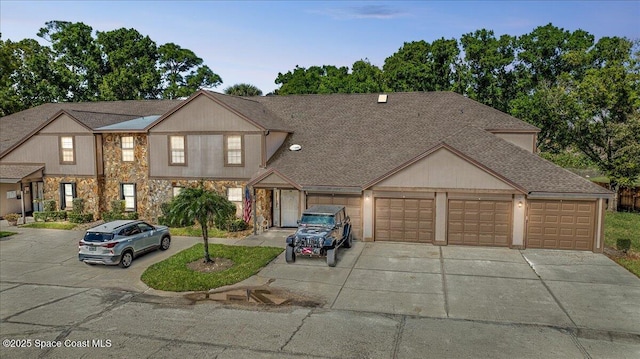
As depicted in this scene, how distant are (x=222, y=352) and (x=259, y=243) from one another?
1115cm

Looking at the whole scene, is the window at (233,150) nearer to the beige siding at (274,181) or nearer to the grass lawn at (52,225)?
the beige siding at (274,181)

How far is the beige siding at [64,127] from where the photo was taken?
26609mm

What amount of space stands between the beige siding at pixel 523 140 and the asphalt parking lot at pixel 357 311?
8271 millimetres

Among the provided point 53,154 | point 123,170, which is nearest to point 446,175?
point 123,170

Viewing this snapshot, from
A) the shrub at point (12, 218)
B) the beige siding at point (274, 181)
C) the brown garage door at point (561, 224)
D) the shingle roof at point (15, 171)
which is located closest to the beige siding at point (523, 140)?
the brown garage door at point (561, 224)

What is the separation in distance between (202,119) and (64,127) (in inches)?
371

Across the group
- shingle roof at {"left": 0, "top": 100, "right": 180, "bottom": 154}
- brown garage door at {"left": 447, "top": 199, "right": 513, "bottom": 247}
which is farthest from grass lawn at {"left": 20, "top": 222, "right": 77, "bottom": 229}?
brown garage door at {"left": 447, "top": 199, "right": 513, "bottom": 247}

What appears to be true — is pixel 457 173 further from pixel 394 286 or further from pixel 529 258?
pixel 394 286

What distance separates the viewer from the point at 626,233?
23875 millimetres

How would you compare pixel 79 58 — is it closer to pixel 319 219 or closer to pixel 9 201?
pixel 9 201

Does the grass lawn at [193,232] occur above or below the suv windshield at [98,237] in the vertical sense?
below

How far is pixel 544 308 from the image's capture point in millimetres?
12836

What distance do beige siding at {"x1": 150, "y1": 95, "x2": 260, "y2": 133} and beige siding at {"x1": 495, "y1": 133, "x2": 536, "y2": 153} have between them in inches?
583

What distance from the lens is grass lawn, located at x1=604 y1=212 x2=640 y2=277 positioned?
17.7 m
